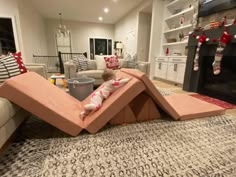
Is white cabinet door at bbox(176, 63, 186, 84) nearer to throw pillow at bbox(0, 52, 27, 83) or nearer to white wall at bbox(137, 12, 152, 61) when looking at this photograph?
white wall at bbox(137, 12, 152, 61)

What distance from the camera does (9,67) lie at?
1721mm

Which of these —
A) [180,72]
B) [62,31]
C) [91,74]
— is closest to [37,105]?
[91,74]

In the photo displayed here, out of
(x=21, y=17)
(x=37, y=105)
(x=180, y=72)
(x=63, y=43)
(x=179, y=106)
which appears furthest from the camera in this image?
(x=63, y=43)

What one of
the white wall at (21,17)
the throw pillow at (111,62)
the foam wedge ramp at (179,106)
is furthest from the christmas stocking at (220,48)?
the white wall at (21,17)

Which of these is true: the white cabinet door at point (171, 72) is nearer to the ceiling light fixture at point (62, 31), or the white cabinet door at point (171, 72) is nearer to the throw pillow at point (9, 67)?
the throw pillow at point (9, 67)

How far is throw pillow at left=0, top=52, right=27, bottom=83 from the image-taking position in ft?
5.46

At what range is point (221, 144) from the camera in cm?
124

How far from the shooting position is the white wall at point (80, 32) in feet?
25.9

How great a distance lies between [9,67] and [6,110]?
94cm

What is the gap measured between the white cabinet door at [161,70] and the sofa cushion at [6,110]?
12.5ft

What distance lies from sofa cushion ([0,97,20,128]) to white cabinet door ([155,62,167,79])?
12.5 ft

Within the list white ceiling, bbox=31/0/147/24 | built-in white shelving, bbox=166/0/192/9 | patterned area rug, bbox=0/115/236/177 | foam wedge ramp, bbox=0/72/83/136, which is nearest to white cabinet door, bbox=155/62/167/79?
built-in white shelving, bbox=166/0/192/9

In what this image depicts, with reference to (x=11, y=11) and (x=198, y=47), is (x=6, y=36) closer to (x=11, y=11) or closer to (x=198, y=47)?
(x=11, y=11)

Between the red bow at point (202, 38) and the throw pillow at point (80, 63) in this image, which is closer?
the red bow at point (202, 38)
